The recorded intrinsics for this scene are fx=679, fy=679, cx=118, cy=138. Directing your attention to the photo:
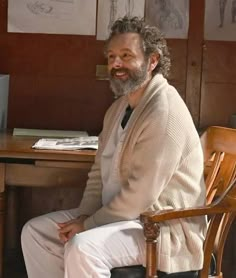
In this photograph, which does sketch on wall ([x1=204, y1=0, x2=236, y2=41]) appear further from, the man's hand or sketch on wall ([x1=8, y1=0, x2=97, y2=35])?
the man's hand

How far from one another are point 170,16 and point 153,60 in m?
0.78

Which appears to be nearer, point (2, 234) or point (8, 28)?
point (2, 234)

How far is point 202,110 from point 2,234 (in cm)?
111

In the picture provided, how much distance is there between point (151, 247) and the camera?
6.88 ft

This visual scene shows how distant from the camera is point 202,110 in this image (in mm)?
3209

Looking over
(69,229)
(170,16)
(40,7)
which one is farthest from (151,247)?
(40,7)

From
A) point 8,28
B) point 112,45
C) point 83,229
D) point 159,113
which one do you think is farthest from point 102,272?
point 8,28

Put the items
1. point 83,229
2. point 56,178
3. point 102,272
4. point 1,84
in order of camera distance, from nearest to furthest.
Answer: point 102,272 → point 83,229 → point 56,178 → point 1,84

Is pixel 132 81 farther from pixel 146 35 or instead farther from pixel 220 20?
pixel 220 20

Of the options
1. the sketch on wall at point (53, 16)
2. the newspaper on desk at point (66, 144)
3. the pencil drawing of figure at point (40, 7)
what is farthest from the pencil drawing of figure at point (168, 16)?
the newspaper on desk at point (66, 144)

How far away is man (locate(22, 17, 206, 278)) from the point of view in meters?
2.21

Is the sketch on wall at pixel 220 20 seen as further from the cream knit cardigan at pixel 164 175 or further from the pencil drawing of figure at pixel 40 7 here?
the cream knit cardigan at pixel 164 175

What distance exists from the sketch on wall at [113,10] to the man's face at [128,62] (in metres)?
0.78

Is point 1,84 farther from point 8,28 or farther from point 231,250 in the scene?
point 231,250
